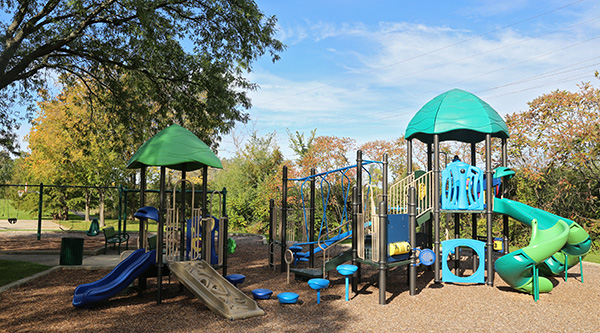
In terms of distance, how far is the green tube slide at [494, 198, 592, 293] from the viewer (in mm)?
7715

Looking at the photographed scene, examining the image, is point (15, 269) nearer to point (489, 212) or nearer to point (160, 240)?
point (160, 240)

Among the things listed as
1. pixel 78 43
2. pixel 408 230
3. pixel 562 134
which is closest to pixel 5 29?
pixel 78 43

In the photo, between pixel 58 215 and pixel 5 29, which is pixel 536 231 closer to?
pixel 5 29

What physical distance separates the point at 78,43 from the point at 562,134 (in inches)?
650

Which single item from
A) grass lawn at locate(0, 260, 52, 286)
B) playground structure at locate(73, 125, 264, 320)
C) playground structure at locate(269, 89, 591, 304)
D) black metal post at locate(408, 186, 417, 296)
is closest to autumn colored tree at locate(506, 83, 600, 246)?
playground structure at locate(269, 89, 591, 304)

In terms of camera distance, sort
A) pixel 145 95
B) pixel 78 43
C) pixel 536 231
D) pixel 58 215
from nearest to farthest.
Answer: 1. pixel 536 231
2. pixel 78 43
3. pixel 145 95
4. pixel 58 215

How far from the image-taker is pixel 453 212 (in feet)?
32.0

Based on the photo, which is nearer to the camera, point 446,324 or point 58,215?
point 446,324

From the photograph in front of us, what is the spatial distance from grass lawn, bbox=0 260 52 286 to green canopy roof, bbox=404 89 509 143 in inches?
396

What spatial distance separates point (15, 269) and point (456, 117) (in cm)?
1166

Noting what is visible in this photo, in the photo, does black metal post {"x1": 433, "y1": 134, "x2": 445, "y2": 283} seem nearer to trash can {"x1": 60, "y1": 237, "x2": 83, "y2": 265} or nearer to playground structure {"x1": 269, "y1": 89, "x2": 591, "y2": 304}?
playground structure {"x1": 269, "y1": 89, "x2": 591, "y2": 304}

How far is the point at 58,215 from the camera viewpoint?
101 feet

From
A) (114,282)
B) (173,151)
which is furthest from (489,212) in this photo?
(114,282)

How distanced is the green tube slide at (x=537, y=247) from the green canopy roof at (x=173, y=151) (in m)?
6.20
